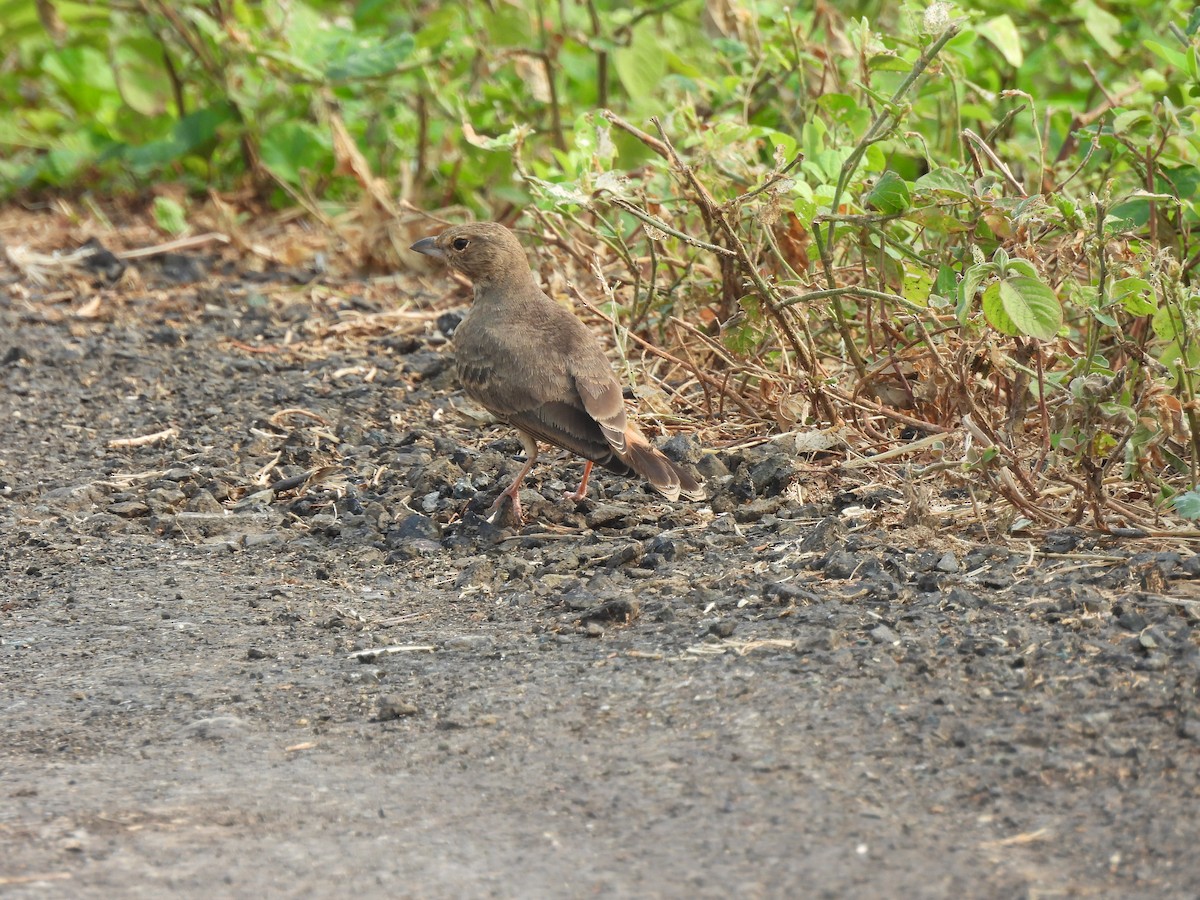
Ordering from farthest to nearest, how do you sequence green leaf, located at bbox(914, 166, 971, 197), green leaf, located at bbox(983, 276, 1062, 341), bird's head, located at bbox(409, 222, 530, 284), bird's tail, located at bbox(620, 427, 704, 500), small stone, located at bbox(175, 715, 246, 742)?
bird's head, located at bbox(409, 222, 530, 284) → bird's tail, located at bbox(620, 427, 704, 500) → green leaf, located at bbox(914, 166, 971, 197) → green leaf, located at bbox(983, 276, 1062, 341) → small stone, located at bbox(175, 715, 246, 742)

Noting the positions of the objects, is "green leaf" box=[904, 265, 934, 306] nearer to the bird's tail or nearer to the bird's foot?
the bird's tail

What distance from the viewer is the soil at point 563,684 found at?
2.93 meters

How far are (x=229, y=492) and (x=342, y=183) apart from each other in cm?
401

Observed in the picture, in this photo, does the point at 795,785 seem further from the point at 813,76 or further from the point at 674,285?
the point at 813,76

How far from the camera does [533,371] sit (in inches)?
203

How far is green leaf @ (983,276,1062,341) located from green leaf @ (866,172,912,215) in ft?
2.30

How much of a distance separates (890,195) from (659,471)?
1.08 m

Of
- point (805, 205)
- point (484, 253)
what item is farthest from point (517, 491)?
point (805, 205)

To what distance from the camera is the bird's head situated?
5.72 m

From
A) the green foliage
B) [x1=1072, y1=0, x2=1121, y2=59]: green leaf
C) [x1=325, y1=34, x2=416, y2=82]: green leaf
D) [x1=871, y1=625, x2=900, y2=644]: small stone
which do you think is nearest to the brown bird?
the green foliage

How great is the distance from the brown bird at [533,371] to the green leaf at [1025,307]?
1234 millimetres

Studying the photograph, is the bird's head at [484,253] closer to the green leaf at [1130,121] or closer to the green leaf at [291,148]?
the green leaf at [1130,121]

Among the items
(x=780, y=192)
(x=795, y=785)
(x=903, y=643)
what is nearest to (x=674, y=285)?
(x=780, y=192)

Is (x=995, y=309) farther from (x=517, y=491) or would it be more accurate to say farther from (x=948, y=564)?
(x=517, y=491)
